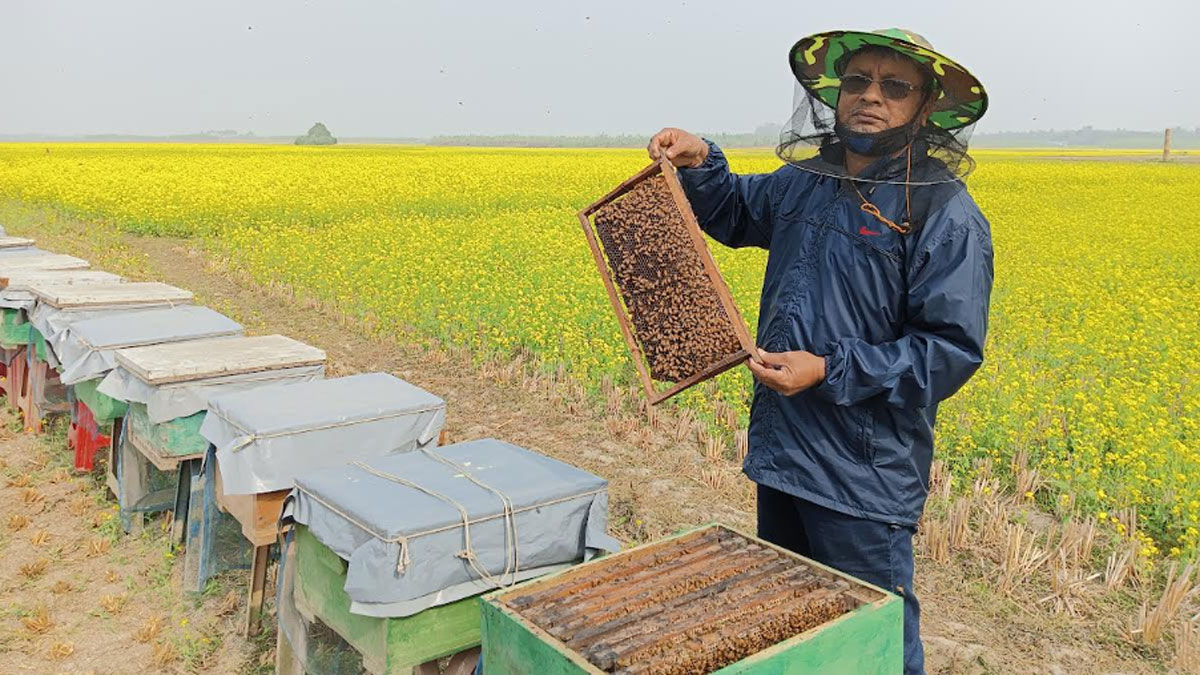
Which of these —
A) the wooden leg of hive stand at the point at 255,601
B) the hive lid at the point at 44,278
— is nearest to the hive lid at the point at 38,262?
the hive lid at the point at 44,278

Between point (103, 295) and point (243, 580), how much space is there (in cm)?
243

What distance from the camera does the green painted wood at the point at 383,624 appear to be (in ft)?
10.5

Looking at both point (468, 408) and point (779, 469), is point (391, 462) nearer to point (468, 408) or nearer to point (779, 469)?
point (779, 469)

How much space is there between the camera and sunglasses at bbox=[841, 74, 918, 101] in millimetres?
2850

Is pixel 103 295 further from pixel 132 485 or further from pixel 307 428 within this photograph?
pixel 307 428

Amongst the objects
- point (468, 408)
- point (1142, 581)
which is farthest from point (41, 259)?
point (1142, 581)

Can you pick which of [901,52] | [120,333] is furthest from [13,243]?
[901,52]

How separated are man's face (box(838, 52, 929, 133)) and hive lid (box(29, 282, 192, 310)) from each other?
16.8 ft

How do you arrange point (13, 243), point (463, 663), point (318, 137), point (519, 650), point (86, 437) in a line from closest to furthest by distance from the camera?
point (519, 650)
point (463, 663)
point (86, 437)
point (13, 243)
point (318, 137)

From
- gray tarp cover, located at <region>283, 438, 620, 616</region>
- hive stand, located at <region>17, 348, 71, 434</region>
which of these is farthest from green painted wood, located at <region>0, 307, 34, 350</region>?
gray tarp cover, located at <region>283, 438, 620, 616</region>

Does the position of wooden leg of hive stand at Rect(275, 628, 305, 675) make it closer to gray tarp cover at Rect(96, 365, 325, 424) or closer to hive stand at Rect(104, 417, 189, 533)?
gray tarp cover at Rect(96, 365, 325, 424)

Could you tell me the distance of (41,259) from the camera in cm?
821

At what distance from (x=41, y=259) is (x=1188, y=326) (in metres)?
10.6

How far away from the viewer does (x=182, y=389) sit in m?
4.83
